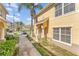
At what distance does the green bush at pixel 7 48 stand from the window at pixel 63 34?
2.84ft

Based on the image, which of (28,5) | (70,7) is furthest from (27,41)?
→ (70,7)

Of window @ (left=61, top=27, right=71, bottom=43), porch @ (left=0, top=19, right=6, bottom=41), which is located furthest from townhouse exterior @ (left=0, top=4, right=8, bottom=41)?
window @ (left=61, top=27, right=71, bottom=43)

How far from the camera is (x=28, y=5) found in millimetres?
2639

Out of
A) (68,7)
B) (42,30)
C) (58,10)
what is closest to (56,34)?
(42,30)

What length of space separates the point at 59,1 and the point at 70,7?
0.81ft

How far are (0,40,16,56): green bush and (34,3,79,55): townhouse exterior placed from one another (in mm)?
516

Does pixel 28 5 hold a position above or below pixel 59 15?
above

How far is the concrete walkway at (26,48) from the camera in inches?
103

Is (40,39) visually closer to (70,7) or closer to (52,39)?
(52,39)

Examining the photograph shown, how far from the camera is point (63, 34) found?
8.72ft

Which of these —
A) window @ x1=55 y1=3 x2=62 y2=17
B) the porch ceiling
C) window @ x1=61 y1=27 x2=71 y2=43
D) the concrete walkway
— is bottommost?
the concrete walkway

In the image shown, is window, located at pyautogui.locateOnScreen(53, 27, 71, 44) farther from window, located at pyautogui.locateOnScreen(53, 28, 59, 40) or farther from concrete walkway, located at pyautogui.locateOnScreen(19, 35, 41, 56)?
concrete walkway, located at pyautogui.locateOnScreen(19, 35, 41, 56)

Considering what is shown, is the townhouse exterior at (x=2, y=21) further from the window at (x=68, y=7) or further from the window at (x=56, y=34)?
the window at (x=68, y=7)

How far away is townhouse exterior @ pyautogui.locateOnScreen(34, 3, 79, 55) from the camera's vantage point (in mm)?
2463
